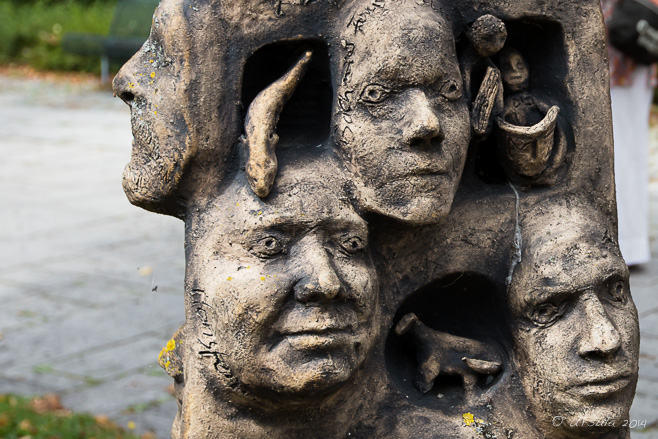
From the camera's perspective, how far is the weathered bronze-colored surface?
1.66 meters

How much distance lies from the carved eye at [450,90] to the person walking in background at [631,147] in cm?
258

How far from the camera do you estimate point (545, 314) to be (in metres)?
1.80

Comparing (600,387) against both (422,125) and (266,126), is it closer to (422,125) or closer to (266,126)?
(422,125)

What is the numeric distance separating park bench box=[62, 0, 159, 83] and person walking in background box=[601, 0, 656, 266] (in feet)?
24.2

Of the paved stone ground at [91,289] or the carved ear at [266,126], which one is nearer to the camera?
the carved ear at [266,126]

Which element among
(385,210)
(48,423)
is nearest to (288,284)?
(385,210)

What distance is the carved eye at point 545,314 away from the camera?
179cm

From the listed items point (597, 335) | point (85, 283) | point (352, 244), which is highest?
point (352, 244)

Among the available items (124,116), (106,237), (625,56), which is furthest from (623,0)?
(124,116)

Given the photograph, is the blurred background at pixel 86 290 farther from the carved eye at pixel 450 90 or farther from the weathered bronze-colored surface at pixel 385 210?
the carved eye at pixel 450 90

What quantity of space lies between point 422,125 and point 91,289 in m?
3.17

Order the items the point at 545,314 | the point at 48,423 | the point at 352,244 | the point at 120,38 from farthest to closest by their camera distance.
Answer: the point at 120,38, the point at 48,423, the point at 545,314, the point at 352,244

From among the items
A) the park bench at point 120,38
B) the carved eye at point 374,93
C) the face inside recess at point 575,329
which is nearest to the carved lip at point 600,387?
the face inside recess at point 575,329

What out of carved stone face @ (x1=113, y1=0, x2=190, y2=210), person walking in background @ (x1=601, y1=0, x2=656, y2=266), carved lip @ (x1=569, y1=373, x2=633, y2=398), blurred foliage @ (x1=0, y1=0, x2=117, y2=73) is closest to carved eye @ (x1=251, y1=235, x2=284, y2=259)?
carved stone face @ (x1=113, y1=0, x2=190, y2=210)
